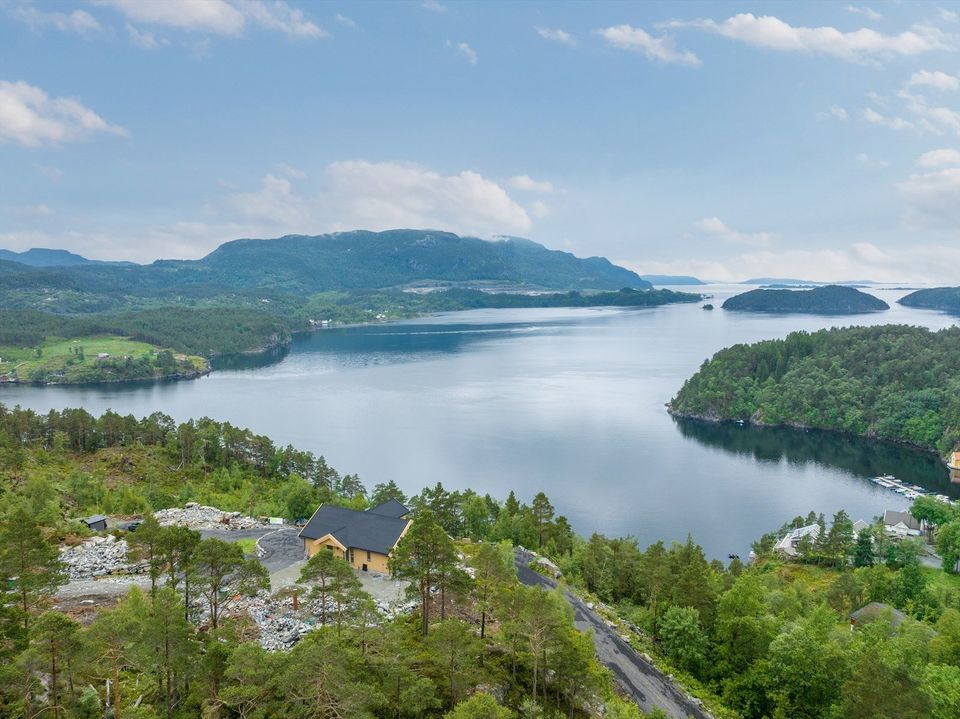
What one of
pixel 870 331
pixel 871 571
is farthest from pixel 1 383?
pixel 870 331

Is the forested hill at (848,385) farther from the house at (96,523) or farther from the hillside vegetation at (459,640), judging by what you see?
the house at (96,523)

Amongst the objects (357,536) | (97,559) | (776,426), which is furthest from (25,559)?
(776,426)

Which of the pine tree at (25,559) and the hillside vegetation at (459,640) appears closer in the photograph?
the hillside vegetation at (459,640)

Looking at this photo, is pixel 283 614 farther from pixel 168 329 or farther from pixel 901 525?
pixel 168 329

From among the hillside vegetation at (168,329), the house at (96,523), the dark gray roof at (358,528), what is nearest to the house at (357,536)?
the dark gray roof at (358,528)

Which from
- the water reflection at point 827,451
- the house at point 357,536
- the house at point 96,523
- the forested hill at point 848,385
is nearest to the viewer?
the house at point 357,536

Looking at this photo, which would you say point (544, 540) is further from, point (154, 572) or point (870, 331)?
point (870, 331)

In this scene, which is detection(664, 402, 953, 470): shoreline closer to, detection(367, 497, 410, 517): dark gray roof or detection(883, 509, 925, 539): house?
detection(883, 509, 925, 539): house
